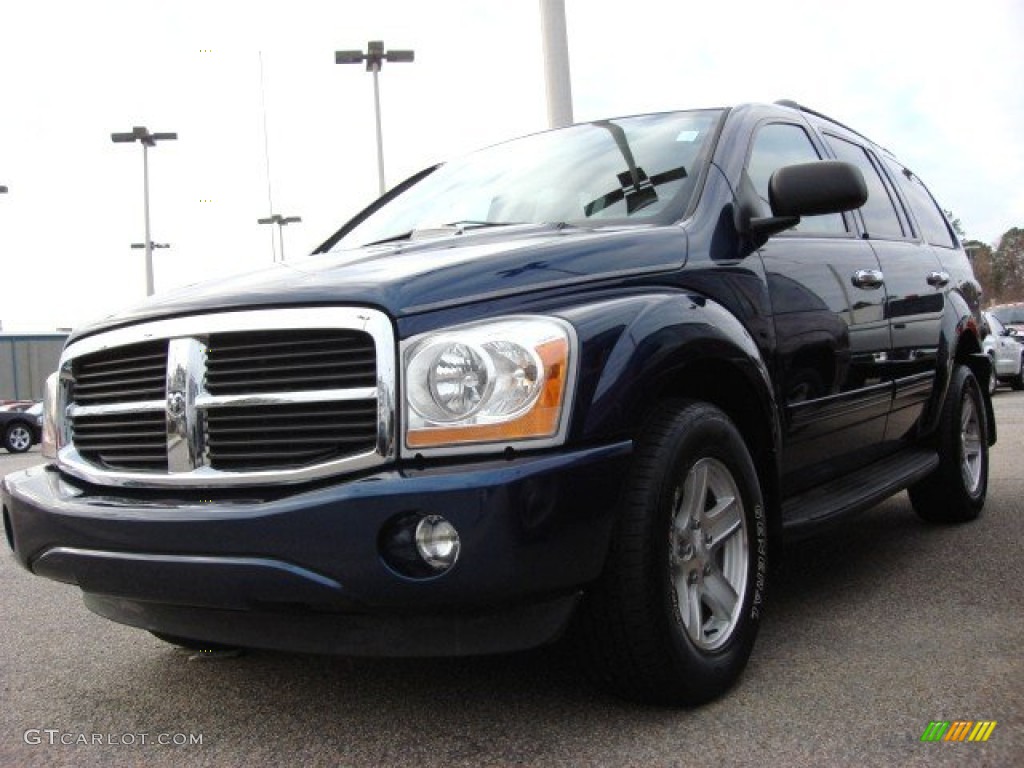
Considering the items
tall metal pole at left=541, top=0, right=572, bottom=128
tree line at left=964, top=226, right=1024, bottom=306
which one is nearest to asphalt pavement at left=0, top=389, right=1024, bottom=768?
tall metal pole at left=541, top=0, right=572, bottom=128

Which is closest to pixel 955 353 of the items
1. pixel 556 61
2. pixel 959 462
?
pixel 959 462

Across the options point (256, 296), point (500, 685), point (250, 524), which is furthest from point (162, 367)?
point (500, 685)

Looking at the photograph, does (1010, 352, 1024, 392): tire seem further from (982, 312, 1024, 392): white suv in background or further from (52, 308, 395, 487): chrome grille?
(52, 308, 395, 487): chrome grille

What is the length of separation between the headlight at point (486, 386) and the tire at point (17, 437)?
20.2m

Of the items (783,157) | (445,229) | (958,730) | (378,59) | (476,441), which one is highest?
(378,59)

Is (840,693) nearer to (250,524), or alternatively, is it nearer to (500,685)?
(500,685)

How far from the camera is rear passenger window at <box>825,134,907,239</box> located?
14.6ft

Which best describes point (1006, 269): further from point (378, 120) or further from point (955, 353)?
point (955, 353)

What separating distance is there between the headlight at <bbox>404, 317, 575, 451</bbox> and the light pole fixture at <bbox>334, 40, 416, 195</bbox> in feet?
66.1

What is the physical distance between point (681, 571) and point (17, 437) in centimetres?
2037

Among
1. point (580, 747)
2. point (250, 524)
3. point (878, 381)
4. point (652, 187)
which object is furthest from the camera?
point (878, 381)

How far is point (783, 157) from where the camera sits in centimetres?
392

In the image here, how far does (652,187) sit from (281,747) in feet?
6.70

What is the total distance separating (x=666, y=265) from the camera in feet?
9.49
